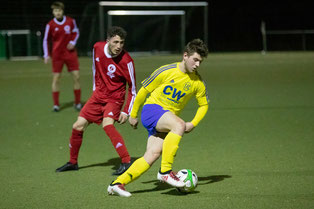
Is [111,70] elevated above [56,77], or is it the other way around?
[111,70]

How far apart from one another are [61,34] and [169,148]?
22.2 ft

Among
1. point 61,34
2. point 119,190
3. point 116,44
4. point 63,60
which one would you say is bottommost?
point 119,190

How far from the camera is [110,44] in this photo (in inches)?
229

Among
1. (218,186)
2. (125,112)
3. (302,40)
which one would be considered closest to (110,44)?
(125,112)

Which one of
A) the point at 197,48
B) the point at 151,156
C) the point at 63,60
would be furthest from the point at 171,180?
the point at 63,60

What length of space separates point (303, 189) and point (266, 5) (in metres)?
32.3

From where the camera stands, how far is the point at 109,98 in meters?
6.05

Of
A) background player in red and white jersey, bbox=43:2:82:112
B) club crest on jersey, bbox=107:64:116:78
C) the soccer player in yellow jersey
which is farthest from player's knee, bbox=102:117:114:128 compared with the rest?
background player in red and white jersey, bbox=43:2:82:112

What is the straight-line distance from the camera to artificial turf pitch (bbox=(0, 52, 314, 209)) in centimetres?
488

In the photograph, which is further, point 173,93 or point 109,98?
point 109,98

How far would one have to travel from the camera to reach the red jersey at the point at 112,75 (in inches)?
234

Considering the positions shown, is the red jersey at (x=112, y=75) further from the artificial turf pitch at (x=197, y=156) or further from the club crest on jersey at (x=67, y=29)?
the club crest on jersey at (x=67, y=29)

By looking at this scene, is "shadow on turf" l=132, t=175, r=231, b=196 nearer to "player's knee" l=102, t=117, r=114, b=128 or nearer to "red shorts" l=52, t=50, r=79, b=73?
"player's knee" l=102, t=117, r=114, b=128

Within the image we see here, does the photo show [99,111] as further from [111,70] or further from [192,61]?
[192,61]
